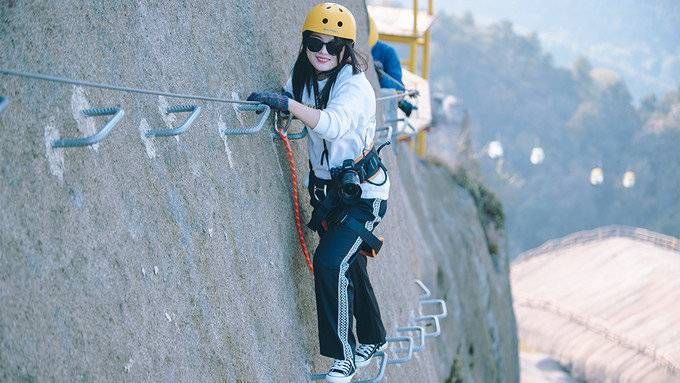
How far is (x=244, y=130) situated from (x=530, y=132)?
355ft

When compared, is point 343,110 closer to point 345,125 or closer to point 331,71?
point 345,125

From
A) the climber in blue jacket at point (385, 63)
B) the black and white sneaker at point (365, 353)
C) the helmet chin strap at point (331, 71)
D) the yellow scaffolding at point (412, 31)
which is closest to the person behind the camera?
the helmet chin strap at point (331, 71)

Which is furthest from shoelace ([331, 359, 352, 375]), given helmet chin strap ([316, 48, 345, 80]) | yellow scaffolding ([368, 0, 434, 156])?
yellow scaffolding ([368, 0, 434, 156])

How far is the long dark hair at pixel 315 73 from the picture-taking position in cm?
520

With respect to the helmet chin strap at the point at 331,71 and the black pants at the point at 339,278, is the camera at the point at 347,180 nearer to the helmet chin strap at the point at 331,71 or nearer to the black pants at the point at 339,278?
the black pants at the point at 339,278

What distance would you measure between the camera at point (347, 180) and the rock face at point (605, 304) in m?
24.7

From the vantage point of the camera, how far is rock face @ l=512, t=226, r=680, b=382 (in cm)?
2995

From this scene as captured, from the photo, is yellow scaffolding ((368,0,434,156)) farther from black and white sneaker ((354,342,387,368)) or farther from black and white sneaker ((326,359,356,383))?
black and white sneaker ((326,359,356,383))

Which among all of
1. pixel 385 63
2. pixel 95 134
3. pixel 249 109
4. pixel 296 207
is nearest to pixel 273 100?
pixel 249 109

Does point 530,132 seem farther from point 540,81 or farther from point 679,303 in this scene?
point 679,303

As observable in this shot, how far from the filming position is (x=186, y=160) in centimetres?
443

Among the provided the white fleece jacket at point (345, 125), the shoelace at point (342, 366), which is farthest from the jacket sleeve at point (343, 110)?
the shoelace at point (342, 366)

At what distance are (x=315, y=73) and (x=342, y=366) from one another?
1558mm

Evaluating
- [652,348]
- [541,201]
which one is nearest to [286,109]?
[652,348]
